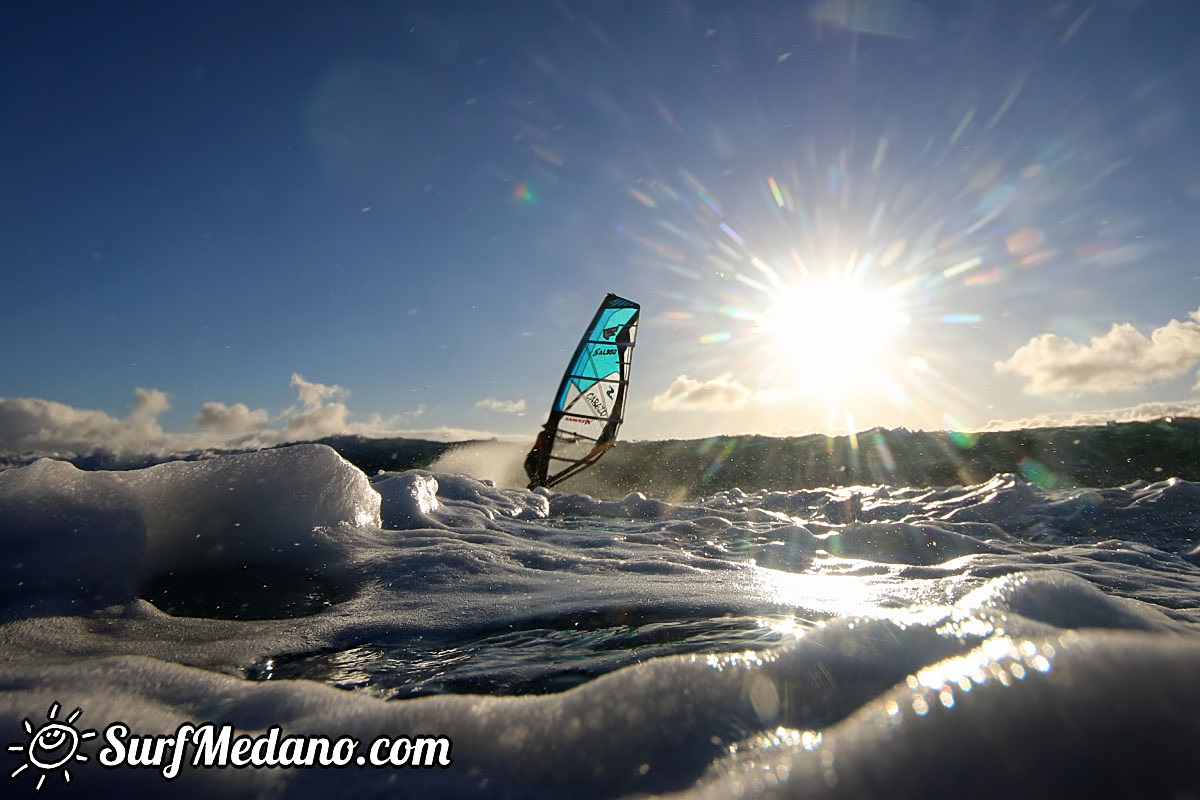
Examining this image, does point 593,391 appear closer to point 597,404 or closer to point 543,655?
point 597,404

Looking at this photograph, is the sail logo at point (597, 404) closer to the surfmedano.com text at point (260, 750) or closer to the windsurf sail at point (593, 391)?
the windsurf sail at point (593, 391)

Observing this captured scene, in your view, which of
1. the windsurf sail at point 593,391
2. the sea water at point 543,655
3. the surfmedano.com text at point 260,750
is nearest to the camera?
the sea water at point 543,655

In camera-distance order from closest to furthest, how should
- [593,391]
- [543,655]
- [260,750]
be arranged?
[260,750], [543,655], [593,391]

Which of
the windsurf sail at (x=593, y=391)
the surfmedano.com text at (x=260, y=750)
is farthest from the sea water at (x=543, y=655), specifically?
the windsurf sail at (x=593, y=391)

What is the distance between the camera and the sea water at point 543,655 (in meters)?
0.86

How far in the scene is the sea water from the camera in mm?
858

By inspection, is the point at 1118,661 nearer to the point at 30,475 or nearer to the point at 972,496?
the point at 30,475

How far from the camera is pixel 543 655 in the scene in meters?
1.78

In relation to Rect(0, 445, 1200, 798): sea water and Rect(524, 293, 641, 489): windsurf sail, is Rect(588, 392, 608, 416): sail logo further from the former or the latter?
Rect(0, 445, 1200, 798): sea water

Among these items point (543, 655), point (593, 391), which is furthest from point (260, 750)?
point (593, 391)

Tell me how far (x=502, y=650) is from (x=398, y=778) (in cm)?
88

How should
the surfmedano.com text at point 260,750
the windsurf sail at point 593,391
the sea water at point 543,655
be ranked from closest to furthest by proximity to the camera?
1. the sea water at point 543,655
2. the surfmedano.com text at point 260,750
3. the windsurf sail at point 593,391

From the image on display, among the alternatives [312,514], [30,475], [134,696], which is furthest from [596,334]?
[134,696]

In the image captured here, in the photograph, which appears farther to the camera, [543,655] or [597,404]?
[597,404]
